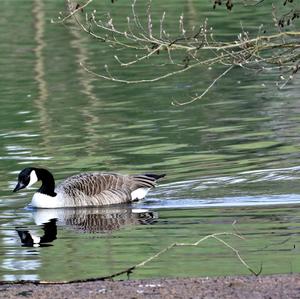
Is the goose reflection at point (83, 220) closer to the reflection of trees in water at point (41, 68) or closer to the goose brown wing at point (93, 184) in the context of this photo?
the goose brown wing at point (93, 184)

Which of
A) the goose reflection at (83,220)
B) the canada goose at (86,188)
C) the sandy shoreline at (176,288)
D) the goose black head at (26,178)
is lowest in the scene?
the sandy shoreline at (176,288)

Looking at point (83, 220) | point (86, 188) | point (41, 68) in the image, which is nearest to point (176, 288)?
point (83, 220)

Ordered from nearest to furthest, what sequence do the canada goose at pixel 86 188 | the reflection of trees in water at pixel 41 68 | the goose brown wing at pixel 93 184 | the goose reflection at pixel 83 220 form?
1. the goose reflection at pixel 83 220
2. the canada goose at pixel 86 188
3. the goose brown wing at pixel 93 184
4. the reflection of trees in water at pixel 41 68

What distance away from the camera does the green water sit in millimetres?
12672

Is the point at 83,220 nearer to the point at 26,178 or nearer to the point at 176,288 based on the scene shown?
the point at 26,178

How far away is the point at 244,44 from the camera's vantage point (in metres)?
13.0

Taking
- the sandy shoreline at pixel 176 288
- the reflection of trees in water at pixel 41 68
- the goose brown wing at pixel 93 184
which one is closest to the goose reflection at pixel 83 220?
the goose brown wing at pixel 93 184

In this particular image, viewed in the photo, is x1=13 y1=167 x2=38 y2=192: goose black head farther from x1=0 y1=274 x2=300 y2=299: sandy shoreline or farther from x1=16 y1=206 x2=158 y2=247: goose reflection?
x1=0 y1=274 x2=300 y2=299: sandy shoreline

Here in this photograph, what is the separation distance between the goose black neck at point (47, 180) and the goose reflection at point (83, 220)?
0.89 ft

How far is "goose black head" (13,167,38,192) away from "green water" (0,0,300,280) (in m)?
0.25

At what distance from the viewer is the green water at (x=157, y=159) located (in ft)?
41.6

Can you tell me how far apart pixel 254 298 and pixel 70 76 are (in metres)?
21.5

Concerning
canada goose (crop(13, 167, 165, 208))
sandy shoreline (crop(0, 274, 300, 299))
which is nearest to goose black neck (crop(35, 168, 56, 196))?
canada goose (crop(13, 167, 165, 208))

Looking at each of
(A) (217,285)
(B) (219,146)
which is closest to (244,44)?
(A) (217,285)
